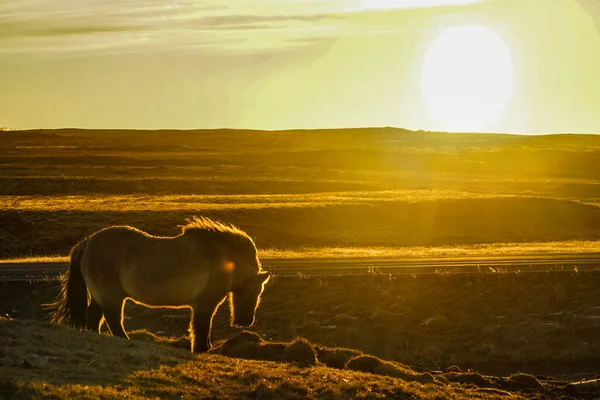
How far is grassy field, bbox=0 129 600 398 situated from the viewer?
1614cm

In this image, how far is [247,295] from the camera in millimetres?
20016

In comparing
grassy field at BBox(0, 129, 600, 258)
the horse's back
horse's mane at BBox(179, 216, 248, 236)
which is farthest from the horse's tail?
grassy field at BBox(0, 129, 600, 258)

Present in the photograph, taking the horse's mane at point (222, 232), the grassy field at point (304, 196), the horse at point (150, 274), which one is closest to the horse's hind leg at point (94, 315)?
the horse at point (150, 274)

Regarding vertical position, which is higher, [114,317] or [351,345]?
[114,317]

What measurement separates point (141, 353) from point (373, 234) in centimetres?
4426

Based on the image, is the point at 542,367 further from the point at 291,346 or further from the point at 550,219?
the point at 550,219

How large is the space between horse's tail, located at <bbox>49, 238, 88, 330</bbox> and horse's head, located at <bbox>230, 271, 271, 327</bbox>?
3151mm

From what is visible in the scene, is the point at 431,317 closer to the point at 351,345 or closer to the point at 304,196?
the point at 351,345

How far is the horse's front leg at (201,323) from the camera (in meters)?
19.0

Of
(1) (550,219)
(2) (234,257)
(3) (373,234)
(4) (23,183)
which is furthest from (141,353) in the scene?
(4) (23,183)

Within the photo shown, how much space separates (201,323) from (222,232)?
1938mm

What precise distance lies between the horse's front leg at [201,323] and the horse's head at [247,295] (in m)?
0.94

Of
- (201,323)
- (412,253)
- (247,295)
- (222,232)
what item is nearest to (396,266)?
(412,253)

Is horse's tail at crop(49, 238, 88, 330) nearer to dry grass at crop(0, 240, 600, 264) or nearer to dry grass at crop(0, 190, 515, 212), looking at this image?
dry grass at crop(0, 240, 600, 264)
